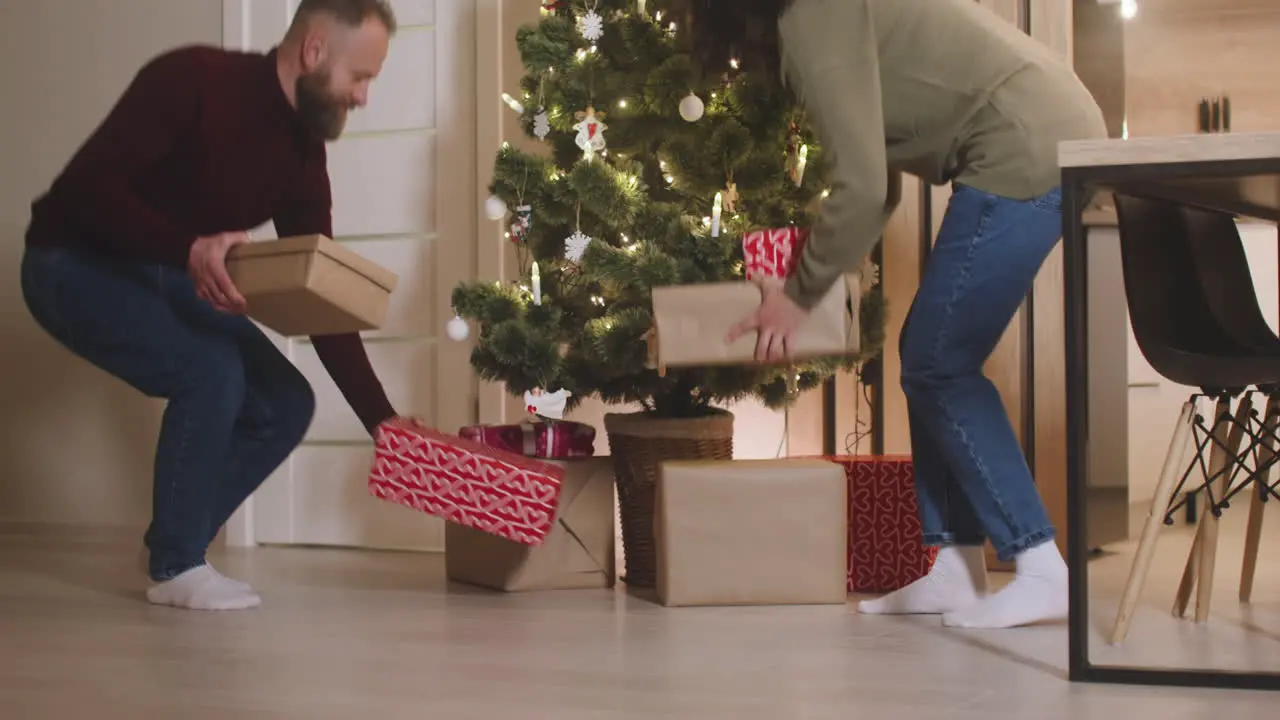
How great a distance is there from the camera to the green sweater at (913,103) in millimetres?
2143

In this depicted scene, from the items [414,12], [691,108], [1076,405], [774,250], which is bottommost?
[1076,405]

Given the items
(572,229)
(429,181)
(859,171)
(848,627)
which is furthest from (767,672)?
(429,181)

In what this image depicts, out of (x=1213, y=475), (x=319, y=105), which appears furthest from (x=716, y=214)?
(x=1213, y=475)

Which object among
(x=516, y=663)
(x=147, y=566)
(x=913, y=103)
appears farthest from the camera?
(x=147, y=566)

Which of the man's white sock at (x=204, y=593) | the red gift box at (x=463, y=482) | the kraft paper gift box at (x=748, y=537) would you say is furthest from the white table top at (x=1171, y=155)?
the man's white sock at (x=204, y=593)

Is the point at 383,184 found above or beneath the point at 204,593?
Result: above

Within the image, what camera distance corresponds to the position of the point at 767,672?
202 cm

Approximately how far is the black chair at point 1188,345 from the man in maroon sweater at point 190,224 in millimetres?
1360

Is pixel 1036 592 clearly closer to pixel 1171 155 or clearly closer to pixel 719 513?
pixel 719 513

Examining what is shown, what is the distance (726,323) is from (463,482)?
0.63 m

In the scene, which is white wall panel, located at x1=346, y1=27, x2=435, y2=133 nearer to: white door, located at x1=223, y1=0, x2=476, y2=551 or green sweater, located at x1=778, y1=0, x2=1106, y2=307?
white door, located at x1=223, y1=0, x2=476, y2=551

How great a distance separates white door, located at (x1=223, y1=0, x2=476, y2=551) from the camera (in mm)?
3834

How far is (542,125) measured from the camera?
10.3ft

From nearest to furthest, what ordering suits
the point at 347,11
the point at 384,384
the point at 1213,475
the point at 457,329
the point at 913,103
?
the point at 913,103 < the point at 1213,475 < the point at 347,11 < the point at 457,329 < the point at 384,384
